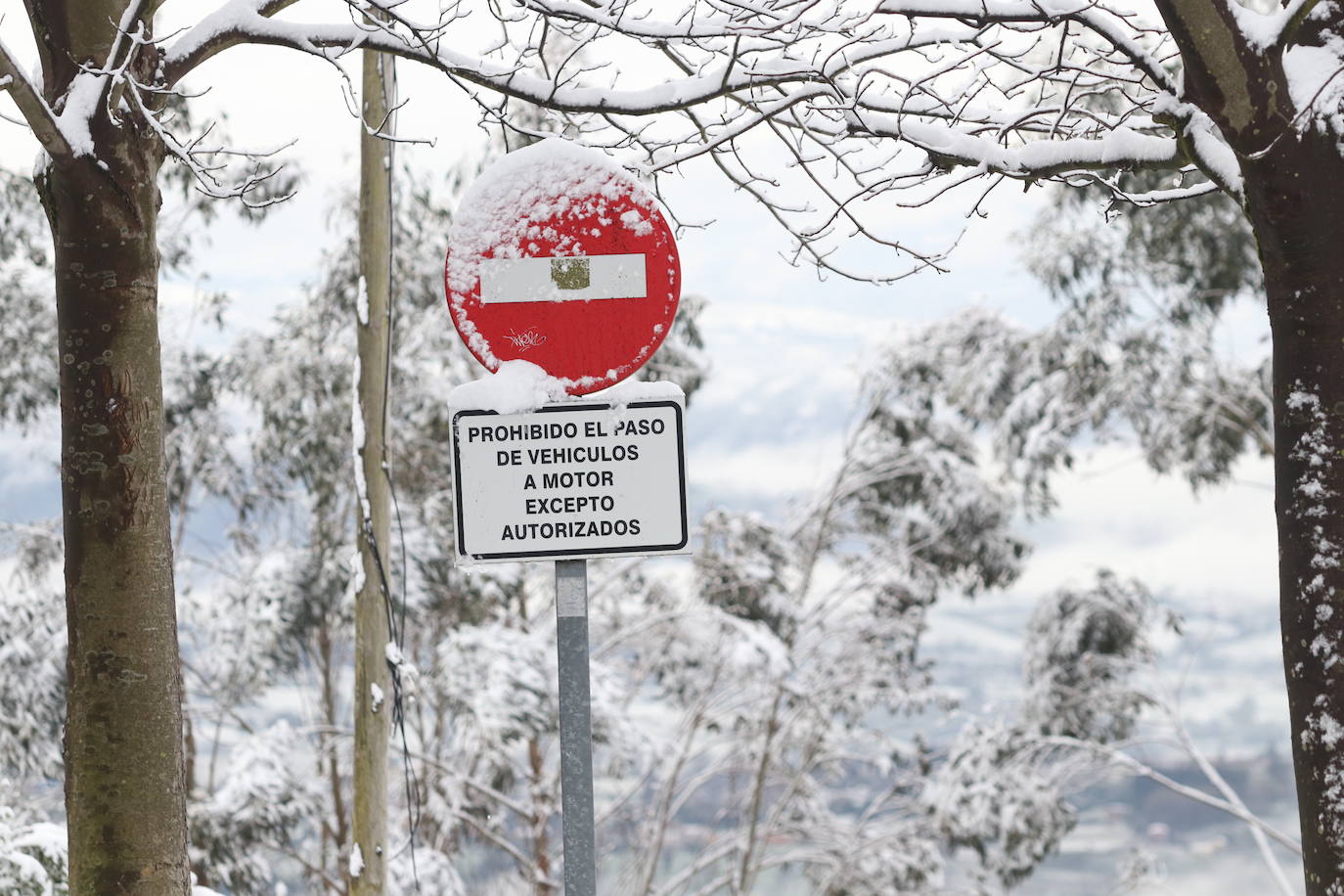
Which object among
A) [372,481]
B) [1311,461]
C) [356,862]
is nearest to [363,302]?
[372,481]

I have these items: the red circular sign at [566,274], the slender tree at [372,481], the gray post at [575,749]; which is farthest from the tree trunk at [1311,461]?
the slender tree at [372,481]

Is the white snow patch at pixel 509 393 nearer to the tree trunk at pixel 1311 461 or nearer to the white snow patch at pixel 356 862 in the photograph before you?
the tree trunk at pixel 1311 461

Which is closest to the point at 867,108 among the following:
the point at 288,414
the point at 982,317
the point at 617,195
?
the point at 617,195

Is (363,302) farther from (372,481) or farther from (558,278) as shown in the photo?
(558,278)

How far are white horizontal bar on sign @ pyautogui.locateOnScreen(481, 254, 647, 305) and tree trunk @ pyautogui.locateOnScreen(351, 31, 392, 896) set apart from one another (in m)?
2.87

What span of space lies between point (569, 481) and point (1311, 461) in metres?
1.47

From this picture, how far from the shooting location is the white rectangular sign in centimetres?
236

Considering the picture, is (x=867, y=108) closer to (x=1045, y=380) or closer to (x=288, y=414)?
(x=288, y=414)

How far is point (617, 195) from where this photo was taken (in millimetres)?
2562

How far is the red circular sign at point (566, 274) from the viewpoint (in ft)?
8.26

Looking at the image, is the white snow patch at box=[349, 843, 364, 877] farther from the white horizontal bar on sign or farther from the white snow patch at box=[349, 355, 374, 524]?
the white horizontal bar on sign

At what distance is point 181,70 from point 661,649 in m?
9.17

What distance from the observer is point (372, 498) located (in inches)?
A: 210

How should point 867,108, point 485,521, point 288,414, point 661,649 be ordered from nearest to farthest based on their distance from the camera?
point 485,521 → point 867,108 → point 288,414 → point 661,649
